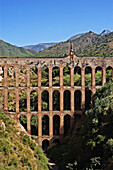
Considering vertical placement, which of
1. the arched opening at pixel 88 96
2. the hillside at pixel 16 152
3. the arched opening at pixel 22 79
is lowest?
the hillside at pixel 16 152

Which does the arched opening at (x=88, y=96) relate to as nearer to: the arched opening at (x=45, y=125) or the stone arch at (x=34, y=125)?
the arched opening at (x=45, y=125)

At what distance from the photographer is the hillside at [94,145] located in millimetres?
24594

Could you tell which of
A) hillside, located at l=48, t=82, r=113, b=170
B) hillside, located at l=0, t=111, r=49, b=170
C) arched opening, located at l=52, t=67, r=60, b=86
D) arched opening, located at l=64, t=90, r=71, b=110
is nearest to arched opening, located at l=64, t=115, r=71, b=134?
arched opening, located at l=64, t=90, r=71, b=110

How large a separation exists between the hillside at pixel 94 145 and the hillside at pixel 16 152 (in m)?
3.32

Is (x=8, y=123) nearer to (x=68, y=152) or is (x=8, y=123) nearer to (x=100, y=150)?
(x=68, y=152)

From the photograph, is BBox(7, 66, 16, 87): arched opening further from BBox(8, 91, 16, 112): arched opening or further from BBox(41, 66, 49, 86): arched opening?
BBox(41, 66, 49, 86): arched opening

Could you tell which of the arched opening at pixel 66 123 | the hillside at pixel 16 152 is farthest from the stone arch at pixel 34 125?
the hillside at pixel 16 152

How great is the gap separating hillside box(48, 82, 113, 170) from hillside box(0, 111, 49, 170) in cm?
332

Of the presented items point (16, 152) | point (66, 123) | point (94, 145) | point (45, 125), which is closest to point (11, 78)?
point (45, 125)

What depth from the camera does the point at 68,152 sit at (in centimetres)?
3098

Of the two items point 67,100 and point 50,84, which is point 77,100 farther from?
point 50,84

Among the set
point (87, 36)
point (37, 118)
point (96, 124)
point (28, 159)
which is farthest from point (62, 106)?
point (87, 36)

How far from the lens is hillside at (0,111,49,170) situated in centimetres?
2383

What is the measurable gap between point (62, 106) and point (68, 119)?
126 inches
